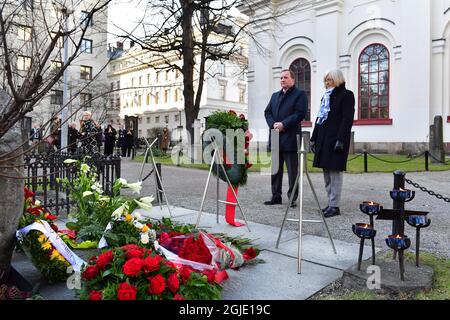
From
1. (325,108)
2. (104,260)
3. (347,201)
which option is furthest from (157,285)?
(347,201)

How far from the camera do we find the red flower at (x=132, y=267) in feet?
7.97

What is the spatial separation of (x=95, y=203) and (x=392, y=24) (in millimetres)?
21761

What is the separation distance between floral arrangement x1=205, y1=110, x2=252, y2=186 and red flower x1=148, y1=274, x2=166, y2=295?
9.49 feet

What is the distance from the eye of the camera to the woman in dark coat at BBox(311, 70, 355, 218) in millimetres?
5676

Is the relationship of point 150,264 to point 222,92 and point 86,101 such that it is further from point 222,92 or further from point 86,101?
point 222,92

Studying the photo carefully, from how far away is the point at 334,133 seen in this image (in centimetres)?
582

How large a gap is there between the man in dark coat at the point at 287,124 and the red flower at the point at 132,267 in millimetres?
4120

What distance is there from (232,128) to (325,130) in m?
1.56

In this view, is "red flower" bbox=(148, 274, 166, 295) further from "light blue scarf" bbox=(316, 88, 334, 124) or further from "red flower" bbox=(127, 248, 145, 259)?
"light blue scarf" bbox=(316, 88, 334, 124)

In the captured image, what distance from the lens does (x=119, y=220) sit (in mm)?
3537

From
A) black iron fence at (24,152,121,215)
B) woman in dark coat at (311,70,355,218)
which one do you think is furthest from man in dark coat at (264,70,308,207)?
black iron fence at (24,152,121,215)

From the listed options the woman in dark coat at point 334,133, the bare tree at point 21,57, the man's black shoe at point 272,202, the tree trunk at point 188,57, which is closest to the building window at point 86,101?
the bare tree at point 21,57

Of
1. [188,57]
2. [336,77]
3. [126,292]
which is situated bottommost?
[126,292]
